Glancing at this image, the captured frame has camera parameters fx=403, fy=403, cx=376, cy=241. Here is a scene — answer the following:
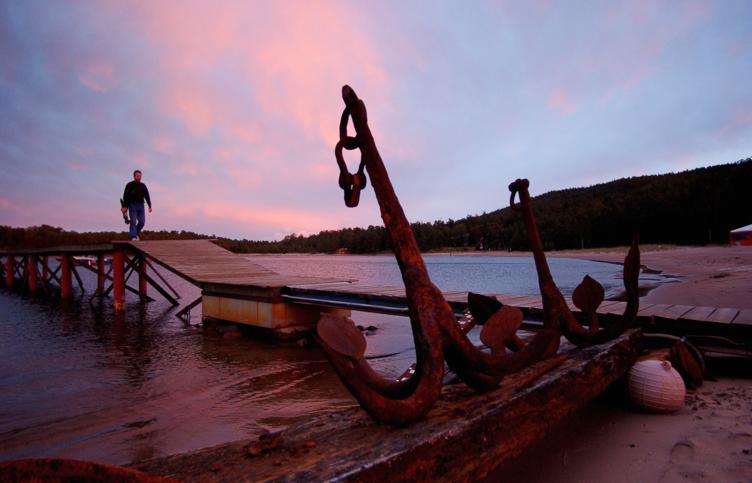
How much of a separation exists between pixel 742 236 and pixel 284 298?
68.6 metres

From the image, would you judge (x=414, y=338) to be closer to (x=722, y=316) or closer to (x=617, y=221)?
(x=722, y=316)

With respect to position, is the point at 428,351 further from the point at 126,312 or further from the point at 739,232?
the point at 739,232

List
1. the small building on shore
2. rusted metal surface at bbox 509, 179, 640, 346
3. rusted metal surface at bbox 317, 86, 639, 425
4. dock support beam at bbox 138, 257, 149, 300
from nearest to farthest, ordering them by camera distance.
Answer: rusted metal surface at bbox 317, 86, 639, 425
rusted metal surface at bbox 509, 179, 640, 346
dock support beam at bbox 138, 257, 149, 300
the small building on shore

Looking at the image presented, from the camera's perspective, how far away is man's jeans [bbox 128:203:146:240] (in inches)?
484

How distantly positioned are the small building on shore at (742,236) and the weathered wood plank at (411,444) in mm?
66557

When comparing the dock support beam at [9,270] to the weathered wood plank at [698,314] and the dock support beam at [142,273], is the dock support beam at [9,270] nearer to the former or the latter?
the dock support beam at [142,273]

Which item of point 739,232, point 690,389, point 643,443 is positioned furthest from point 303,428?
point 739,232

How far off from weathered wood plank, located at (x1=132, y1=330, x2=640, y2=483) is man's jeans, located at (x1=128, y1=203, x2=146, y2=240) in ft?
42.0

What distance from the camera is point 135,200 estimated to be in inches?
482

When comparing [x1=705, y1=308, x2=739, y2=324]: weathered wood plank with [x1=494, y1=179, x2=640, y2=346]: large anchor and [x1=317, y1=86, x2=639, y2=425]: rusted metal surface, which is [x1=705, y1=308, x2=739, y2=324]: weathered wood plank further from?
[x1=317, y1=86, x2=639, y2=425]: rusted metal surface

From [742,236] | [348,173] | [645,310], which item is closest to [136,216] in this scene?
[348,173]

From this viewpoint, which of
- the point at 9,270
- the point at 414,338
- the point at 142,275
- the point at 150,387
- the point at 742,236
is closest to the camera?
the point at 414,338

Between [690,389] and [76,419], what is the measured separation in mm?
6491

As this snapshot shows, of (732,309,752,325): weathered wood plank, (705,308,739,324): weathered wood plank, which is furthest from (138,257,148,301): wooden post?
(732,309,752,325): weathered wood plank
